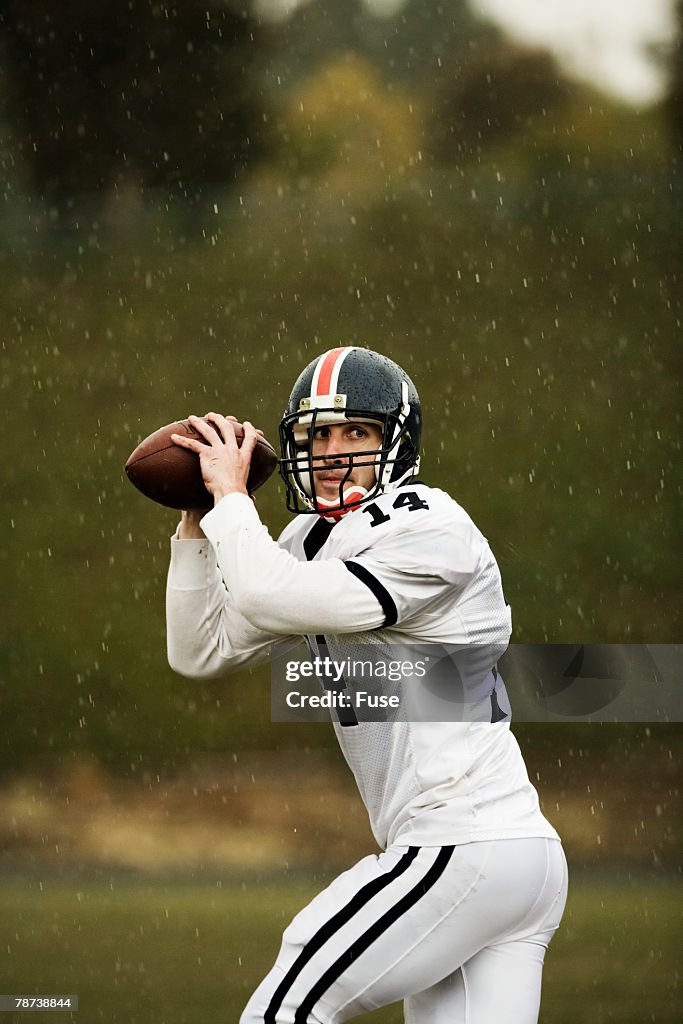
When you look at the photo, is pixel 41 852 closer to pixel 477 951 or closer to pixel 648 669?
pixel 648 669

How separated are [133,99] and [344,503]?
5076mm

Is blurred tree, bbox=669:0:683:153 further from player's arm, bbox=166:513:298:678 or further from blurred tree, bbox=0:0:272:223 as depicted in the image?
player's arm, bbox=166:513:298:678

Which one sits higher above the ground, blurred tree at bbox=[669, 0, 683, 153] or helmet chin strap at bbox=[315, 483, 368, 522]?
blurred tree at bbox=[669, 0, 683, 153]

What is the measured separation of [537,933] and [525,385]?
4.63m

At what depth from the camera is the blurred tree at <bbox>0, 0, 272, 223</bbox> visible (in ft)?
21.9

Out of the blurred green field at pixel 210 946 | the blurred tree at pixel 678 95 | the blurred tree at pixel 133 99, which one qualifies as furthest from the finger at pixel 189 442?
the blurred tree at pixel 678 95

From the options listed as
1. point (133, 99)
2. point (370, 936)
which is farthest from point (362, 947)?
point (133, 99)

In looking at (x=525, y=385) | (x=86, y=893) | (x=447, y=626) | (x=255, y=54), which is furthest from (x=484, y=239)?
(x=447, y=626)

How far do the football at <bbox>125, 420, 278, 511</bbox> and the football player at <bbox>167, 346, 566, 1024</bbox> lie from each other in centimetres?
5

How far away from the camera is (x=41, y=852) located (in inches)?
237

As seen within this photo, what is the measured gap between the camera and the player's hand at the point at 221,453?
7.37 ft

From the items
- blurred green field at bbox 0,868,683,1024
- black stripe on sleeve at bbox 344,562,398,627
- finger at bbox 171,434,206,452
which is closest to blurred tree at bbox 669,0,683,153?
blurred green field at bbox 0,868,683,1024

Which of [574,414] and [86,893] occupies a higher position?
[574,414]

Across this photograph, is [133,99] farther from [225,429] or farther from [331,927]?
[331,927]
